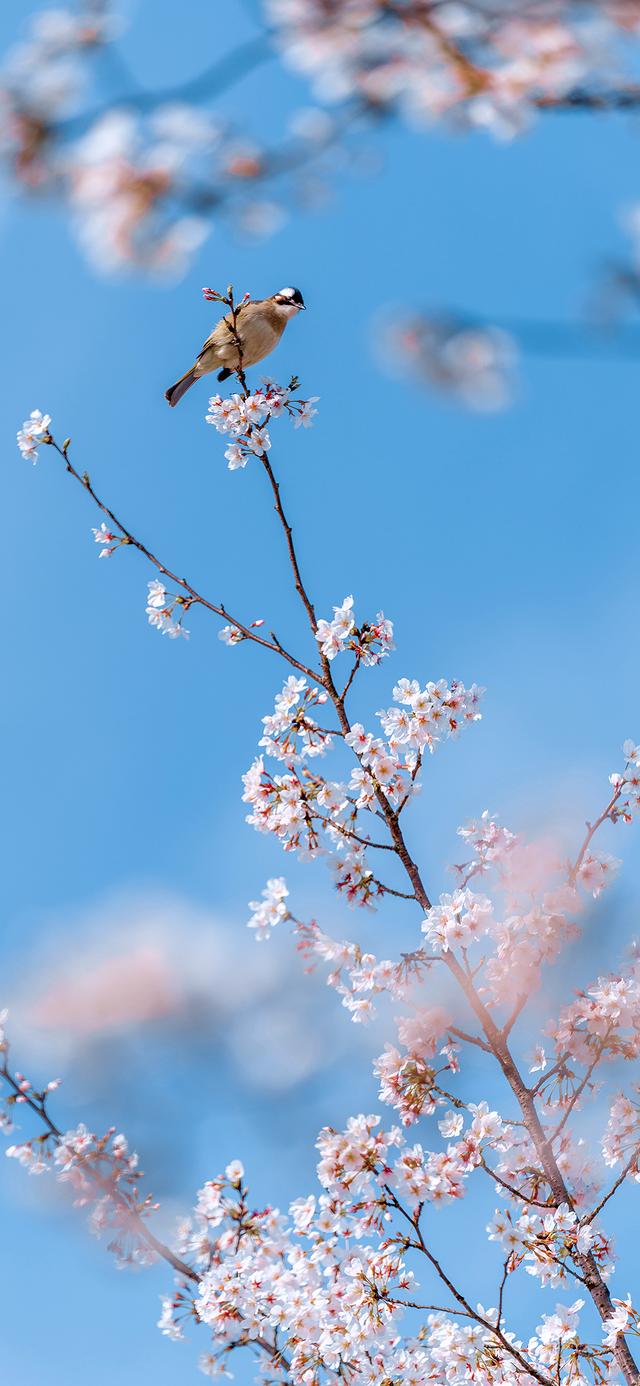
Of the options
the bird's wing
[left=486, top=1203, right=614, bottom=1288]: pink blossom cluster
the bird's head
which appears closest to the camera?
[left=486, top=1203, right=614, bottom=1288]: pink blossom cluster

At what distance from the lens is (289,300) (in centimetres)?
920

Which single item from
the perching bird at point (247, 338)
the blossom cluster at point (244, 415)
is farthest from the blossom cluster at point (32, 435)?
the perching bird at point (247, 338)

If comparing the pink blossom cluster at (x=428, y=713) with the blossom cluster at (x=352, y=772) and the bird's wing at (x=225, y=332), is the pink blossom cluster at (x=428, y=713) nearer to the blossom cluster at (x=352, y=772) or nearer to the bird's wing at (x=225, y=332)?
the blossom cluster at (x=352, y=772)

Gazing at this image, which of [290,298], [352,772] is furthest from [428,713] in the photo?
[290,298]

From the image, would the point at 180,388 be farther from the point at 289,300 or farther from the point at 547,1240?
the point at 547,1240

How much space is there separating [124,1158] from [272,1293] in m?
1.03

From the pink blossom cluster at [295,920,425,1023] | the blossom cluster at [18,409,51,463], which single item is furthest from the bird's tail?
the pink blossom cluster at [295,920,425,1023]

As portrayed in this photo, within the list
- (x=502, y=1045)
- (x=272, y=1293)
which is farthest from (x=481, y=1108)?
(x=272, y=1293)

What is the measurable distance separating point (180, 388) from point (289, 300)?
139cm

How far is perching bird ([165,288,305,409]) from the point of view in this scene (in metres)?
8.31

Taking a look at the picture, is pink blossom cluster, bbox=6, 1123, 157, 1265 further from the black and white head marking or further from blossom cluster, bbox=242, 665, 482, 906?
the black and white head marking

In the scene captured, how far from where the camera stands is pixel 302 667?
5.22 m

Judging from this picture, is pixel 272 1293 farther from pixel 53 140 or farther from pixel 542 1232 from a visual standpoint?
pixel 53 140

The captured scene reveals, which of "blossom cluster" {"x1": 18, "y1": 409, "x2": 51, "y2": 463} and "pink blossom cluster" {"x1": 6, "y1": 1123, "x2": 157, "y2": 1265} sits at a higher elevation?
"blossom cluster" {"x1": 18, "y1": 409, "x2": 51, "y2": 463}
